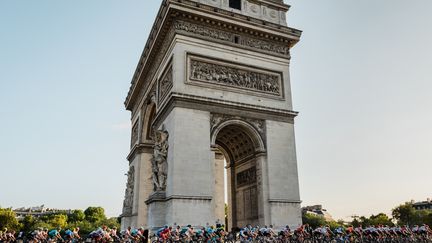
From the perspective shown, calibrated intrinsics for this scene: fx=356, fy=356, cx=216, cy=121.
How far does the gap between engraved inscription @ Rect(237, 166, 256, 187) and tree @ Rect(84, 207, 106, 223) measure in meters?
69.9

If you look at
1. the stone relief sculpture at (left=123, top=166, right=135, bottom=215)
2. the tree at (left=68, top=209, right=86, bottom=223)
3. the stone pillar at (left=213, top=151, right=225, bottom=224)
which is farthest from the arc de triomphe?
the tree at (left=68, top=209, right=86, bottom=223)

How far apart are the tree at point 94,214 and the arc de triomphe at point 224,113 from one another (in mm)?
69229

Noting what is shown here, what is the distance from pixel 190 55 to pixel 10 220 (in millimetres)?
52938

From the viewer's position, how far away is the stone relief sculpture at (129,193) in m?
26.0

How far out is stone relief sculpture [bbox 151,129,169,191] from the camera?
56.8 ft

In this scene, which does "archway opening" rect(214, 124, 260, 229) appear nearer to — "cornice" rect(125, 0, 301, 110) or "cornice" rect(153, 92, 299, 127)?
"cornice" rect(153, 92, 299, 127)

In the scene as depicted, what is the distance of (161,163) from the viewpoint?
58.0 feet

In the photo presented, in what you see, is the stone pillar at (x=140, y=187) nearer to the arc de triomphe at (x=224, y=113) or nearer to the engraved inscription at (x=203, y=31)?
the arc de triomphe at (x=224, y=113)

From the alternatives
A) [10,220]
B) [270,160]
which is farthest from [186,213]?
[10,220]

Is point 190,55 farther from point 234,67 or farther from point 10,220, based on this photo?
point 10,220

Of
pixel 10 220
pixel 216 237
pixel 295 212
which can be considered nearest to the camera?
pixel 216 237

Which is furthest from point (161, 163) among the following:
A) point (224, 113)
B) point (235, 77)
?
point (235, 77)

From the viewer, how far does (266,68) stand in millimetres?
20125

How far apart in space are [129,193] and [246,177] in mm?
10681
